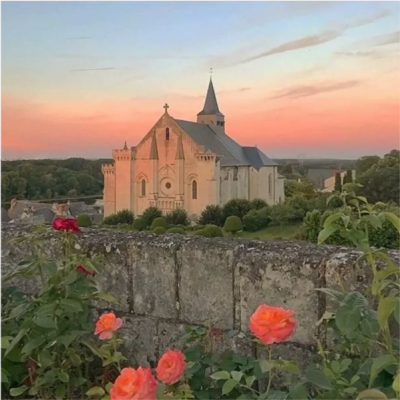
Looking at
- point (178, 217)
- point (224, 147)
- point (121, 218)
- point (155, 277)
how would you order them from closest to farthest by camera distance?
point (155, 277) < point (178, 217) < point (121, 218) < point (224, 147)

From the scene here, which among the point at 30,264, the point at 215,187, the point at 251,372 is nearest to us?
the point at 251,372

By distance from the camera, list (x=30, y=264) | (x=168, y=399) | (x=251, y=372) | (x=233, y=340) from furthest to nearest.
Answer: (x=233, y=340)
(x=30, y=264)
(x=251, y=372)
(x=168, y=399)

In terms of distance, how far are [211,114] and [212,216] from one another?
735 inches

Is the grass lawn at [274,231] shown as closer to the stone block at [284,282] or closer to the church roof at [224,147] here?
the church roof at [224,147]

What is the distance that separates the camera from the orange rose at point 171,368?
4.49ft

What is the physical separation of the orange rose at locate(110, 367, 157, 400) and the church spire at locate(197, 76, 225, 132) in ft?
187

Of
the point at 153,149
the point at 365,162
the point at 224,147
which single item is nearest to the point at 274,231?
the point at 224,147

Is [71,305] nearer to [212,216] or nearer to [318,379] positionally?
[318,379]

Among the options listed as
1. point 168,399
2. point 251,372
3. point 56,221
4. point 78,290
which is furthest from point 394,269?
point 56,221

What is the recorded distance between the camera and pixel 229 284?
2176 millimetres

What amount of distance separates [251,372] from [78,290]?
67 centimetres

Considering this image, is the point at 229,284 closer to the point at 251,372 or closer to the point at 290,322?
the point at 251,372

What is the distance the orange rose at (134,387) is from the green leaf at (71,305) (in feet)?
1.67

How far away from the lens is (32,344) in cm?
174
